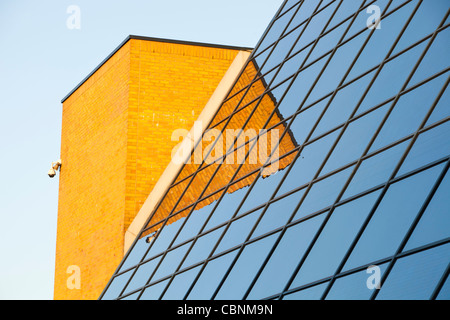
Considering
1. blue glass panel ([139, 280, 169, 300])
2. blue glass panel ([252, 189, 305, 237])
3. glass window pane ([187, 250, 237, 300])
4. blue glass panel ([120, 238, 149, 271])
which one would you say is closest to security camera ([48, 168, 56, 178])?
blue glass panel ([120, 238, 149, 271])

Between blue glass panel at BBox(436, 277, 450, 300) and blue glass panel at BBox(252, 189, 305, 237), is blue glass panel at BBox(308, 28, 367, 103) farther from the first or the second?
blue glass panel at BBox(436, 277, 450, 300)

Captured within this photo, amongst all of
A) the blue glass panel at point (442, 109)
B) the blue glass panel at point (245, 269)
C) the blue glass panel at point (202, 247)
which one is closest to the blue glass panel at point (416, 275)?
the blue glass panel at point (442, 109)

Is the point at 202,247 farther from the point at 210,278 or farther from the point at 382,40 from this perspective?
the point at 382,40

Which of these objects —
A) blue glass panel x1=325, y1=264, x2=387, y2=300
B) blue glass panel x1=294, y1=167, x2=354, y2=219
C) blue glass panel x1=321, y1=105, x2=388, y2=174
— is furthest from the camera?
blue glass panel x1=321, y1=105, x2=388, y2=174

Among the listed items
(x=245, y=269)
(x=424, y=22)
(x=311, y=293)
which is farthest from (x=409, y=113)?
(x=245, y=269)

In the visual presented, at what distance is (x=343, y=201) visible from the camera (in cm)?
1364

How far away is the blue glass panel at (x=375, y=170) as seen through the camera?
42.4 ft

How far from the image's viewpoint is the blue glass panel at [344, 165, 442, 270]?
38.3 feet

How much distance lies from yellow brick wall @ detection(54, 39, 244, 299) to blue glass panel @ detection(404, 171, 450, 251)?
12695 millimetres

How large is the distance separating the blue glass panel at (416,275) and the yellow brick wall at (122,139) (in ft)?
41.2

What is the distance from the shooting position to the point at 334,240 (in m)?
13.2

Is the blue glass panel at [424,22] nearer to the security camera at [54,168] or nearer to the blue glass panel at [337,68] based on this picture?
the blue glass panel at [337,68]
